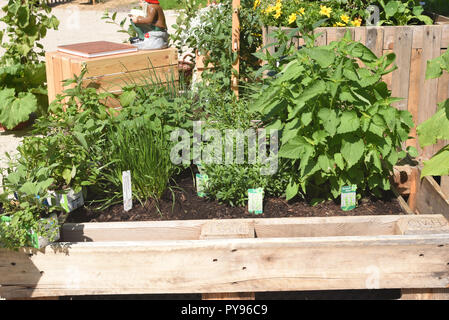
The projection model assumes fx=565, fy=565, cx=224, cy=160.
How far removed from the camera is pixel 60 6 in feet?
58.7

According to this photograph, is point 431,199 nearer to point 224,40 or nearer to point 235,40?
point 235,40

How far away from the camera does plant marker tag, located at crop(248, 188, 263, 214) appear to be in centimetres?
300

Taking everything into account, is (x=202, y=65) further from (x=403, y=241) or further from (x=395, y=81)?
(x=403, y=241)

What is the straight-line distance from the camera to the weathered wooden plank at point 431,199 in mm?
2990

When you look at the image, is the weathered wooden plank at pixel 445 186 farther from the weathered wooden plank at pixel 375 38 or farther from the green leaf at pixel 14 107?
the green leaf at pixel 14 107

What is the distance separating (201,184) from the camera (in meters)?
3.16

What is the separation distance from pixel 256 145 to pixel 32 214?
1.26m

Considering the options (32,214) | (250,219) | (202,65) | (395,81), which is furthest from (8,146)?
(395,81)

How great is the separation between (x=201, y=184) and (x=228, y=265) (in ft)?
2.22

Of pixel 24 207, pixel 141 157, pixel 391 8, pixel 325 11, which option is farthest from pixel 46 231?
pixel 391 8

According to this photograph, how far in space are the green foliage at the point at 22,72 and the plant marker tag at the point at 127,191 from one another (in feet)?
7.16

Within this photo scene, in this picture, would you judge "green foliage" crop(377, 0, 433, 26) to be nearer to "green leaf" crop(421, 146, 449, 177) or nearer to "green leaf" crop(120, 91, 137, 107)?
"green leaf" crop(421, 146, 449, 177)

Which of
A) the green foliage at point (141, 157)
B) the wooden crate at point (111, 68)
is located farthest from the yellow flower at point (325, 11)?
the green foliage at point (141, 157)

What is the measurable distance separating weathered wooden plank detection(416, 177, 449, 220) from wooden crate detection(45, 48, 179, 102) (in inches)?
70.9
